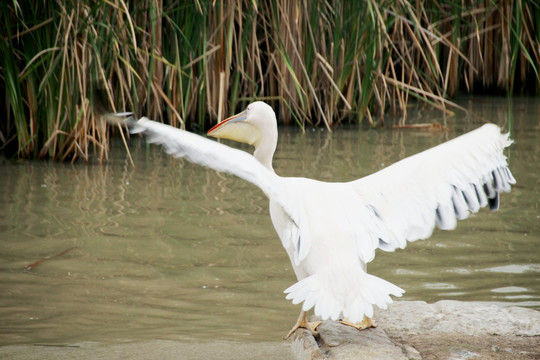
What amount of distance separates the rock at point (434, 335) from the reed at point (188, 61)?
9.11ft

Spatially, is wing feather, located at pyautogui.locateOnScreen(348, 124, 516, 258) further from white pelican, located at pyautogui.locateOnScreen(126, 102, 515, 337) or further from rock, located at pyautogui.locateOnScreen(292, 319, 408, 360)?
rock, located at pyautogui.locateOnScreen(292, 319, 408, 360)

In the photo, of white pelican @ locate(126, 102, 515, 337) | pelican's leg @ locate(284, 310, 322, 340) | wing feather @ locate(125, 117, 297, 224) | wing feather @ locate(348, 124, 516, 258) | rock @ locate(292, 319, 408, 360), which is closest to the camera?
wing feather @ locate(125, 117, 297, 224)

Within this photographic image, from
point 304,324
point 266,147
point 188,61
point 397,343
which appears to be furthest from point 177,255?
point 188,61

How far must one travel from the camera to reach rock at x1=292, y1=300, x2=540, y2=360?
108 inches

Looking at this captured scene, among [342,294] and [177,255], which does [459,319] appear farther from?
[177,255]

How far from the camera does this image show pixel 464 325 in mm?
3010

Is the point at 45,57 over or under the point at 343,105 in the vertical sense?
over

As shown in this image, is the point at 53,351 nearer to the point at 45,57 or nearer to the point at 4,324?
the point at 4,324

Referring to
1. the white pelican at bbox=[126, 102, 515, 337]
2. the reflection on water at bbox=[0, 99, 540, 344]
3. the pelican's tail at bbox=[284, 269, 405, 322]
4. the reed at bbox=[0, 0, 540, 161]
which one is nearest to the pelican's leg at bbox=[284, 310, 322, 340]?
the white pelican at bbox=[126, 102, 515, 337]

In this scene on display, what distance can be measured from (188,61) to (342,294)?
172 inches

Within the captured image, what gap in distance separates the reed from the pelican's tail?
2887 millimetres

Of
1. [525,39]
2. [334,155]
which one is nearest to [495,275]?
[334,155]

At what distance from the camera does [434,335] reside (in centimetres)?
295

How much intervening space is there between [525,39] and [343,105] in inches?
113
